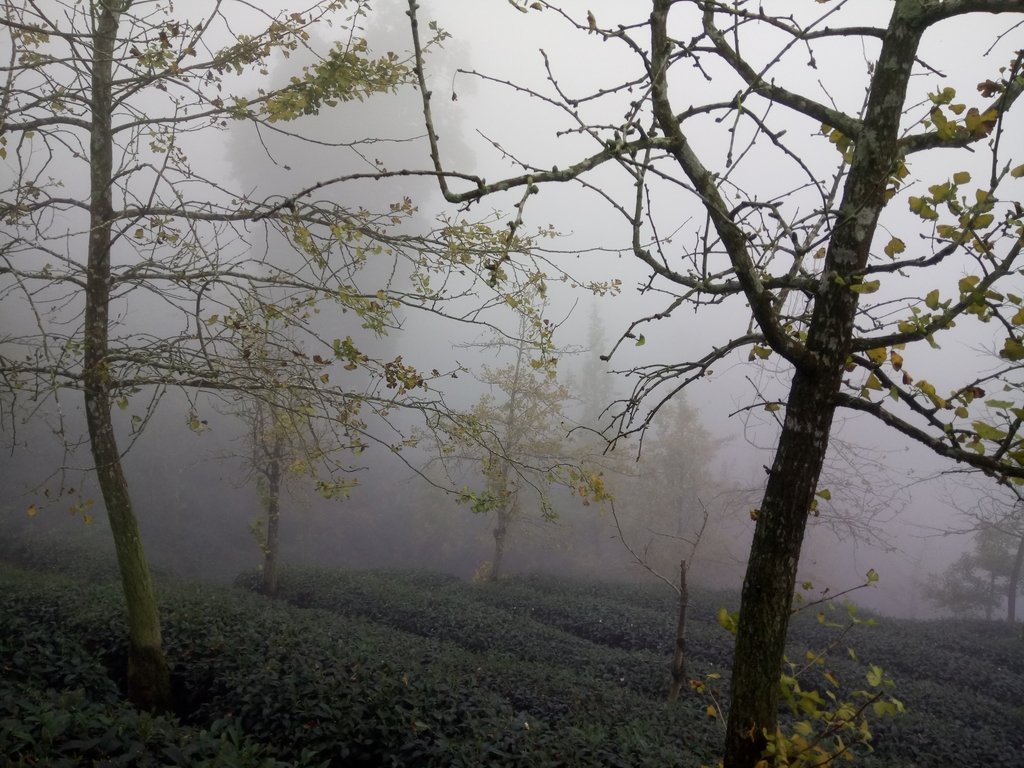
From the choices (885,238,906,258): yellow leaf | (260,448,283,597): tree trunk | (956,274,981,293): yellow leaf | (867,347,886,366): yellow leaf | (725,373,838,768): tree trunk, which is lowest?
(260,448,283,597): tree trunk

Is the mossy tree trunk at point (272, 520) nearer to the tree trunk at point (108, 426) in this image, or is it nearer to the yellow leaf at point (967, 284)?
the tree trunk at point (108, 426)

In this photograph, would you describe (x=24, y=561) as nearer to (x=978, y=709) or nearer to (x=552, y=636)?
(x=552, y=636)

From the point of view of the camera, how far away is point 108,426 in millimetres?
5957

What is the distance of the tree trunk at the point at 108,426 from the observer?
567cm

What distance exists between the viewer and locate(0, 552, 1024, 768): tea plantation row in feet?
15.1

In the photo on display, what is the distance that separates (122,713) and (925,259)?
6265 millimetres

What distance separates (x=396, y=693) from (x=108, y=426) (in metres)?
3.84

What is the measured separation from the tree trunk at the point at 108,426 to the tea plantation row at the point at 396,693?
1.25 ft

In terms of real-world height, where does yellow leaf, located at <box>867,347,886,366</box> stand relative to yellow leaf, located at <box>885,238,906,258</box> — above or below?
below

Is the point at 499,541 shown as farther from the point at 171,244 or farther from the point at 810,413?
the point at 810,413

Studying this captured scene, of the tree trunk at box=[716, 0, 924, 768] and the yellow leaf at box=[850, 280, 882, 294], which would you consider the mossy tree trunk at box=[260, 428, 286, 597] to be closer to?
the tree trunk at box=[716, 0, 924, 768]

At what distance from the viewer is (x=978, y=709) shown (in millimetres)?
9922

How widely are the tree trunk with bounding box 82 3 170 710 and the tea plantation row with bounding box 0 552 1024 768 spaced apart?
1.25 feet

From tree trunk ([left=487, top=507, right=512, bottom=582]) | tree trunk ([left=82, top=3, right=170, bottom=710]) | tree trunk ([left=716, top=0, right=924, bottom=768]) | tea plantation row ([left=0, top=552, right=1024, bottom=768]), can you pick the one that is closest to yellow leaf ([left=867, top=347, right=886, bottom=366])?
tree trunk ([left=716, top=0, right=924, bottom=768])
